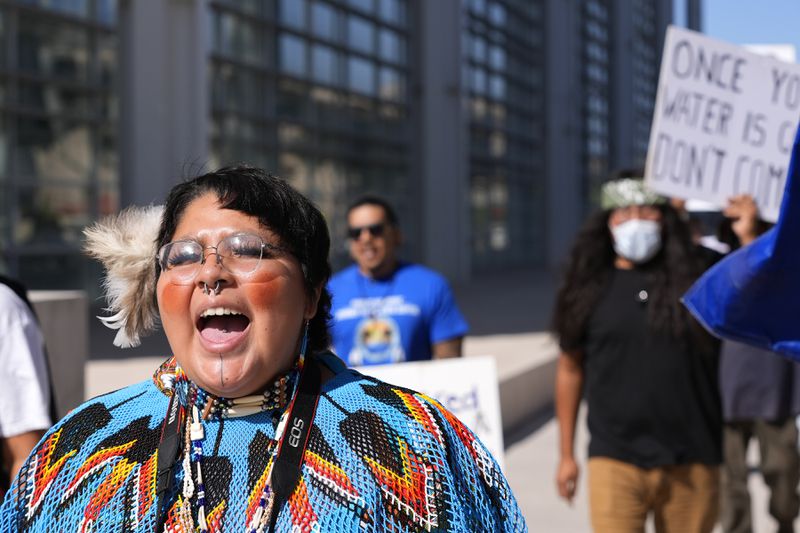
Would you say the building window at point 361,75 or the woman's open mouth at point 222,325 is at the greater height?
the building window at point 361,75

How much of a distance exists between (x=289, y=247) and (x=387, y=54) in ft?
73.4

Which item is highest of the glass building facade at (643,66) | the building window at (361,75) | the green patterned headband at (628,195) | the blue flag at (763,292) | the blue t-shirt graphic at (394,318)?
the glass building facade at (643,66)

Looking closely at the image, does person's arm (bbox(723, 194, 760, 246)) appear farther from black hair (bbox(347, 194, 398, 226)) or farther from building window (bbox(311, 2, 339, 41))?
building window (bbox(311, 2, 339, 41))

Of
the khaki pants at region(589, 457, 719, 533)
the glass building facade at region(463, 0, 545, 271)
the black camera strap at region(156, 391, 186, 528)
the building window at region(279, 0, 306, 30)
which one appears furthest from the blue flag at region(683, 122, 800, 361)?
the glass building facade at region(463, 0, 545, 271)

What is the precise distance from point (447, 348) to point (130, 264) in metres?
3.00

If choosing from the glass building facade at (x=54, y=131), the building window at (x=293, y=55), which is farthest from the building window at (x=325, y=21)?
the glass building facade at (x=54, y=131)

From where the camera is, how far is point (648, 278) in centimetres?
401

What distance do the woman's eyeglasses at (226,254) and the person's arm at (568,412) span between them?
8.65ft

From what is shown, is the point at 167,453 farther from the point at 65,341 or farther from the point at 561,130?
the point at 561,130

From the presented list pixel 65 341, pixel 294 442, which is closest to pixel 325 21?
pixel 65 341

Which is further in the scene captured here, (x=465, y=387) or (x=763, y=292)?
(x=465, y=387)

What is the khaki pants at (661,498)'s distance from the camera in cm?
384

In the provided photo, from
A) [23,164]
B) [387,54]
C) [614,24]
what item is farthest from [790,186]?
[614,24]

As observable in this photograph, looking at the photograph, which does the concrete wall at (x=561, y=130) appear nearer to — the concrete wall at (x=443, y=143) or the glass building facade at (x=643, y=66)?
the glass building facade at (x=643, y=66)
